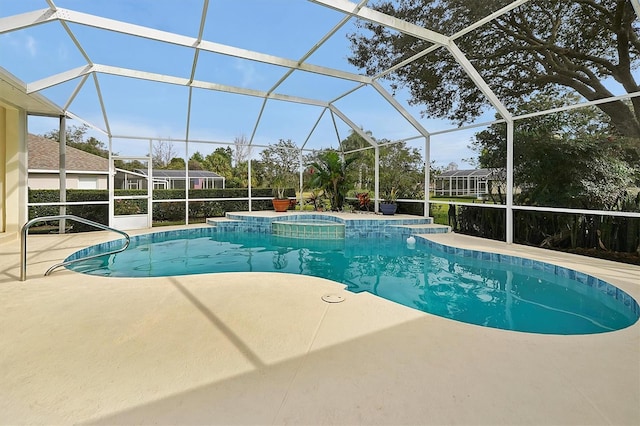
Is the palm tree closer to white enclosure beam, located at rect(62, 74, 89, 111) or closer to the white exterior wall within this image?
white enclosure beam, located at rect(62, 74, 89, 111)

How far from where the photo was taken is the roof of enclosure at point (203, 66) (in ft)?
19.4

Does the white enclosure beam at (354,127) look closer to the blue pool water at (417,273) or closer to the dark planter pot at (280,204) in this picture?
the dark planter pot at (280,204)

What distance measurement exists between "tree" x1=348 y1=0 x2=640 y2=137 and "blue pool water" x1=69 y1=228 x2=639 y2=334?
11.4 feet

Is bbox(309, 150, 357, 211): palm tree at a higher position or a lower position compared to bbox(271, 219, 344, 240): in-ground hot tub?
higher

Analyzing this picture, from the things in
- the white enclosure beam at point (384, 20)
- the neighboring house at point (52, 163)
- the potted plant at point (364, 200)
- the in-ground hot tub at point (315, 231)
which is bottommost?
the in-ground hot tub at point (315, 231)

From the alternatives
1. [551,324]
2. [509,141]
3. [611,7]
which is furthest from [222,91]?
[551,324]

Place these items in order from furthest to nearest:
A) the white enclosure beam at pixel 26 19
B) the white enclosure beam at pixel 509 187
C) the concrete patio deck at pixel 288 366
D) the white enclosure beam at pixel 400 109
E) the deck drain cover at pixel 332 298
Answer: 1. the white enclosure beam at pixel 400 109
2. the white enclosure beam at pixel 509 187
3. the white enclosure beam at pixel 26 19
4. the deck drain cover at pixel 332 298
5. the concrete patio deck at pixel 288 366

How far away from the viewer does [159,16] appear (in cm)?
616

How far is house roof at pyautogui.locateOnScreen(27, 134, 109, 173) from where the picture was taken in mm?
9332

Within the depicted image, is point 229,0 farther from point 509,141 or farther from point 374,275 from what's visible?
point 509,141

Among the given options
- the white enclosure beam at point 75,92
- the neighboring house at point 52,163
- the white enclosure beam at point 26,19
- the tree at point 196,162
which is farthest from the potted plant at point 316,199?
the tree at point 196,162

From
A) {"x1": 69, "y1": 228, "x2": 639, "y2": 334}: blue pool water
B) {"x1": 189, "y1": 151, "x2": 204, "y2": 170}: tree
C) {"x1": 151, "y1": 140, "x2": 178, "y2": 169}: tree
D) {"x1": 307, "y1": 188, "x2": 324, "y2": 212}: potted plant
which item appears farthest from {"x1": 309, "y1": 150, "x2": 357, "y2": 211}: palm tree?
{"x1": 189, "y1": 151, "x2": 204, "y2": 170}: tree

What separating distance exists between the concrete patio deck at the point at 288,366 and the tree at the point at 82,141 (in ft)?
26.5

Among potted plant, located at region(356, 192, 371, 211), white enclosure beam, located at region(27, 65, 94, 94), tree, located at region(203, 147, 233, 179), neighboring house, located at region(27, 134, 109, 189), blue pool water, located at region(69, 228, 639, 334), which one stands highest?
tree, located at region(203, 147, 233, 179)
